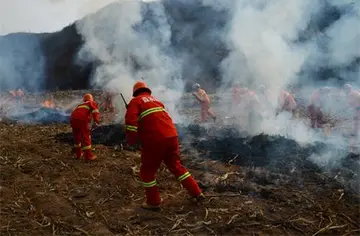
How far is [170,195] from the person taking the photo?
18.2 feet

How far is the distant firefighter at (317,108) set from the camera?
35.0 feet

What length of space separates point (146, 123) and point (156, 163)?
0.55m

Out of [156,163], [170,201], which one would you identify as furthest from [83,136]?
[156,163]

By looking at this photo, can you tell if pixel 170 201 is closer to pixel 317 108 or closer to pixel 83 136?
pixel 83 136

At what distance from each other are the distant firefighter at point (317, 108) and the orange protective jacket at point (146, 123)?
22.6 ft

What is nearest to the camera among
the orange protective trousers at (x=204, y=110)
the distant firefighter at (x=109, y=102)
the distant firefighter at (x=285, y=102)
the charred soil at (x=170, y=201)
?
the charred soil at (x=170, y=201)

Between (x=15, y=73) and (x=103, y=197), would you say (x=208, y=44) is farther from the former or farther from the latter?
(x=103, y=197)

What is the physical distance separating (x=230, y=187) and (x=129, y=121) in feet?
6.25

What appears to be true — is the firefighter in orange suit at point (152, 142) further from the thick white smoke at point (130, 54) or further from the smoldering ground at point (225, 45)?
the thick white smoke at point (130, 54)

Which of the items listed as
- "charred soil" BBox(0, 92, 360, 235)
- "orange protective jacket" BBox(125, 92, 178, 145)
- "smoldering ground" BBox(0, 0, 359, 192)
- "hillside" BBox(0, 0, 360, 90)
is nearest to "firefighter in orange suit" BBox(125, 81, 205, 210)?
"orange protective jacket" BBox(125, 92, 178, 145)

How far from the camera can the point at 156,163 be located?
492 cm

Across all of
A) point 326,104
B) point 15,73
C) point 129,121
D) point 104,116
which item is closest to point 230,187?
point 129,121

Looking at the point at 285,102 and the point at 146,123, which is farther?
the point at 285,102

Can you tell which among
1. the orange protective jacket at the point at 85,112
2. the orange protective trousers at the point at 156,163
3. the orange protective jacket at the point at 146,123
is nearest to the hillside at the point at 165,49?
the orange protective jacket at the point at 85,112
